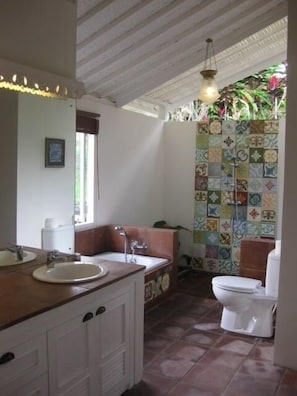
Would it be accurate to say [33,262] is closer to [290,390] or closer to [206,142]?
[290,390]

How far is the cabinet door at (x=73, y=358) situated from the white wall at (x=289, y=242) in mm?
1415

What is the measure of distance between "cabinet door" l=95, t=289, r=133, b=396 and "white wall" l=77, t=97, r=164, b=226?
6.75 feet

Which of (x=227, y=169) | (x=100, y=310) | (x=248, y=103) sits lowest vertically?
(x=100, y=310)

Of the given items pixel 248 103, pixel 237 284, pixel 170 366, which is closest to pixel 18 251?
pixel 170 366

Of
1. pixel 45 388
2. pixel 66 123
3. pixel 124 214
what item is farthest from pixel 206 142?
pixel 45 388

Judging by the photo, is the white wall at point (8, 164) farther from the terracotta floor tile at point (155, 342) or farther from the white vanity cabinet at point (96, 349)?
the terracotta floor tile at point (155, 342)

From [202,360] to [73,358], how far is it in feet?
4.16

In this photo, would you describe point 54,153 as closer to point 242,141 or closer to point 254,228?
point 242,141

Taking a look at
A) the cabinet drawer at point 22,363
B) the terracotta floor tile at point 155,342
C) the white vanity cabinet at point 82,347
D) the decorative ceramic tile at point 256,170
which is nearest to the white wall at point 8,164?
the white vanity cabinet at point 82,347

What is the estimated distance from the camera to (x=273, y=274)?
3471 millimetres

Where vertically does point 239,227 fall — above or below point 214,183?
below

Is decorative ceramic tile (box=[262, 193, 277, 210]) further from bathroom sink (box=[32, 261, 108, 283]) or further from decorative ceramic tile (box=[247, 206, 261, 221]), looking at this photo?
bathroom sink (box=[32, 261, 108, 283])

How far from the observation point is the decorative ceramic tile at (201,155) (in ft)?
17.6

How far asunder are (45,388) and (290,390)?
62.7 inches
